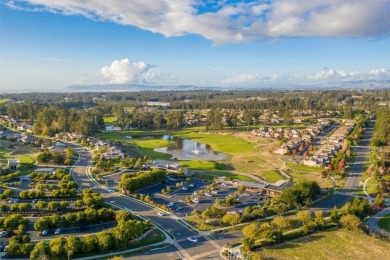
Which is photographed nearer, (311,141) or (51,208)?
(51,208)

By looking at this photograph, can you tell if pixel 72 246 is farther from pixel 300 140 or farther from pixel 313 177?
pixel 300 140

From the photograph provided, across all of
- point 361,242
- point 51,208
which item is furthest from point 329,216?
point 51,208

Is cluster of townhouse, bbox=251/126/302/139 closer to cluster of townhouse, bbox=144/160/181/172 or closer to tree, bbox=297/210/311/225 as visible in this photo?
cluster of townhouse, bbox=144/160/181/172

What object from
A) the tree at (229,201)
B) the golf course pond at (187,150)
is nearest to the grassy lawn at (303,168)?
the golf course pond at (187,150)

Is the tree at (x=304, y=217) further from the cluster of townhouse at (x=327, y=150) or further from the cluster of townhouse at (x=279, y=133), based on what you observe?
the cluster of townhouse at (x=279, y=133)

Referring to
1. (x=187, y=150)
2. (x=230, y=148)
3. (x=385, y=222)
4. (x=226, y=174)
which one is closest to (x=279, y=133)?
(x=230, y=148)

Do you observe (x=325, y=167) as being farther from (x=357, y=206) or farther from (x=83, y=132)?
(x=83, y=132)

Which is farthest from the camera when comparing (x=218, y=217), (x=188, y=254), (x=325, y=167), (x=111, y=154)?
(x=111, y=154)

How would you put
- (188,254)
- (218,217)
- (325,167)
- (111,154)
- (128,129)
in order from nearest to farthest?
(188,254) < (218,217) < (325,167) < (111,154) < (128,129)
